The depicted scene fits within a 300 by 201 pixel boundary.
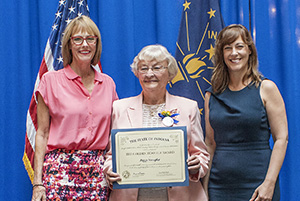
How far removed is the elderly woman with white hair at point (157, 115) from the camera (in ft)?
6.27

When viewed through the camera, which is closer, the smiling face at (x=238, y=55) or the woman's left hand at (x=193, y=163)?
the woman's left hand at (x=193, y=163)

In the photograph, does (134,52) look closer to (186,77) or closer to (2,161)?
(186,77)

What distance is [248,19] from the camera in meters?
2.99

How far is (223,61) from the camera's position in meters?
2.16

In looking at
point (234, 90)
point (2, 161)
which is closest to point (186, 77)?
point (234, 90)

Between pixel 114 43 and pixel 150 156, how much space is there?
1536 mm

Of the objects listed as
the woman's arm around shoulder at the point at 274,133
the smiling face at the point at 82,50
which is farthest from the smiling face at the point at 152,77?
the woman's arm around shoulder at the point at 274,133

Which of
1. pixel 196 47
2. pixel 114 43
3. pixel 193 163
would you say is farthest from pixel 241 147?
pixel 114 43

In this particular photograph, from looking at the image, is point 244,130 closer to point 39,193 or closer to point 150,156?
point 150,156

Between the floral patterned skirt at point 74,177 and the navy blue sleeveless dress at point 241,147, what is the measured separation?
2.38ft

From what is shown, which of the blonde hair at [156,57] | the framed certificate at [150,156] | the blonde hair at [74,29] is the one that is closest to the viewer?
the framed certificate at [150,156]

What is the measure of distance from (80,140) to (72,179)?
0.24 meters

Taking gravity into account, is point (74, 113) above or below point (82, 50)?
below

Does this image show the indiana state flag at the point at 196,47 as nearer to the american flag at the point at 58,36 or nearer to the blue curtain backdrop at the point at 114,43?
the blue curtain backdrop at the point at 114,43
